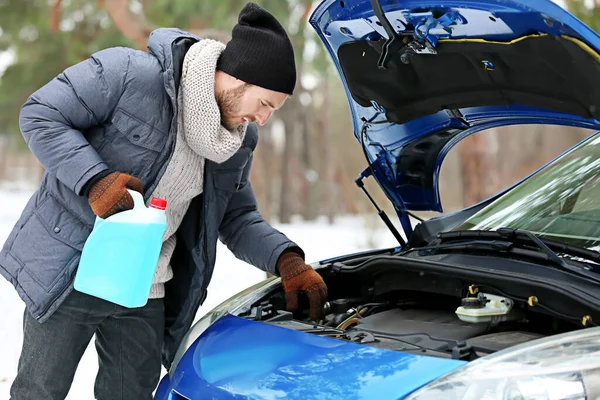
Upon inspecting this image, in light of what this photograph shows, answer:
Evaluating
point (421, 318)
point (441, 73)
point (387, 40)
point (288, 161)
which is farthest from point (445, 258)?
point (288, 161)

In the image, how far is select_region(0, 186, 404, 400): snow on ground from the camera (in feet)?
13.3

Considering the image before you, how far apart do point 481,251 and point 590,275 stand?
427mm

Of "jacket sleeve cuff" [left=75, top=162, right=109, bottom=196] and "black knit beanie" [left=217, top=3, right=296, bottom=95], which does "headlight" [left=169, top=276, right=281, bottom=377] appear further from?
"black knit beanie" [left=217, top=3, right=296, bottom=95]

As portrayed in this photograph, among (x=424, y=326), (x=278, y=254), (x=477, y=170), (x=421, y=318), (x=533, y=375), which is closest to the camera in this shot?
(x=533, y=375)

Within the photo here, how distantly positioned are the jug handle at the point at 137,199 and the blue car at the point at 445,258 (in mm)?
488

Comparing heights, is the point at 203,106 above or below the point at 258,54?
below

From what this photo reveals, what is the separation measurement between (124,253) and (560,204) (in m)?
1.58

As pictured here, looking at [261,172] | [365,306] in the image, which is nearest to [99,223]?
Answer: [365,306]

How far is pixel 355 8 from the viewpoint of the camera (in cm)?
235

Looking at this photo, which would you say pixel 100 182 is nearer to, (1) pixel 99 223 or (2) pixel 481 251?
(1) pixel 99 223

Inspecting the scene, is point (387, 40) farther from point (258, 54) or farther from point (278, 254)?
point (278, 254)

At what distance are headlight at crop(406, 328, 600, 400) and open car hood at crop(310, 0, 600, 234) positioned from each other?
2.57ft

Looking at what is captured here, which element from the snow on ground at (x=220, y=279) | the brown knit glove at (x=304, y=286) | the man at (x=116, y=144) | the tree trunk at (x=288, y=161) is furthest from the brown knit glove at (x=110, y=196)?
the tree trunk at (x=288, y=161)

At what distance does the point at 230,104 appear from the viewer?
7.81ft
